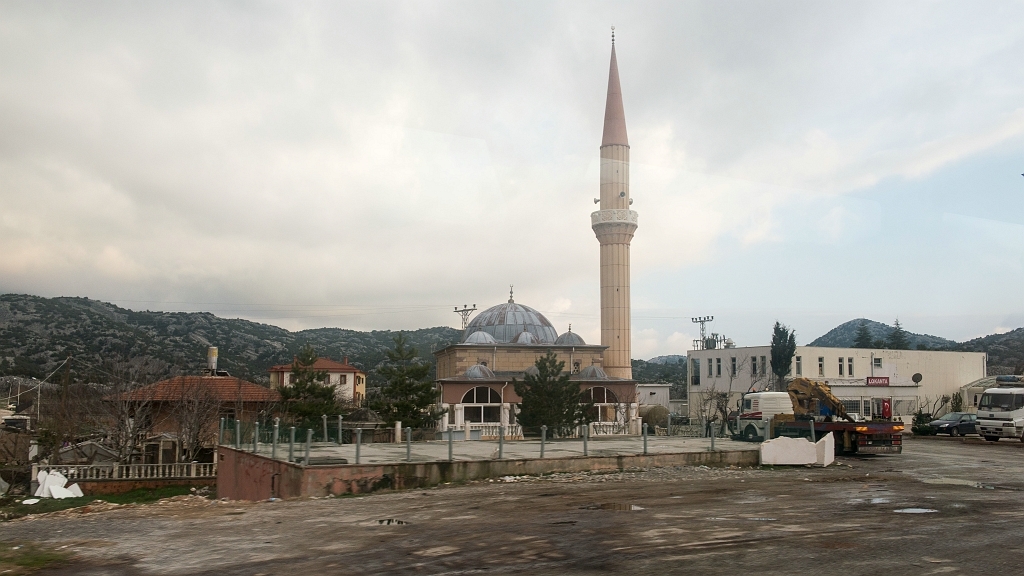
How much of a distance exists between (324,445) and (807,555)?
15084 mm

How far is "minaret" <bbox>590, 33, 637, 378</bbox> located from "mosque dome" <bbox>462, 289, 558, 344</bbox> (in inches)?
201

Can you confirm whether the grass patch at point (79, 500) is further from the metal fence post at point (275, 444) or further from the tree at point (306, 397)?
the metal fence post at point (275, 444)

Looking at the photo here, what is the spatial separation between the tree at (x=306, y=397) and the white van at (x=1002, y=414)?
31358mm

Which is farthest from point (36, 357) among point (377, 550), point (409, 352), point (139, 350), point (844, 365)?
point (377, 550)

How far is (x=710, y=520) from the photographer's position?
11.5 metres

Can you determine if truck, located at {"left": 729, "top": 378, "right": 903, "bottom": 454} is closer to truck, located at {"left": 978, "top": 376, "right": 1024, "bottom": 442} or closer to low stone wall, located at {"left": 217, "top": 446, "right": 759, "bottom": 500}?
low stone wall, located at {"left": 217, "top": 446, "right": 759, "bottom": 500}

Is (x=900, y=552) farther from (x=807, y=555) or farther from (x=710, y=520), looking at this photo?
(x=710, y=520)

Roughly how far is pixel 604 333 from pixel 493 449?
3947cm

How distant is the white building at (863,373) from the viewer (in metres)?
58.8

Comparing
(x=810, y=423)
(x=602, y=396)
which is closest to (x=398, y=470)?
(x=810, y=423)

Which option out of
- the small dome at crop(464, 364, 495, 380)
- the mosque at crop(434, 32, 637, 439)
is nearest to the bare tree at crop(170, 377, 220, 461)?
the small dome at crop(464, 364, 495, 380)

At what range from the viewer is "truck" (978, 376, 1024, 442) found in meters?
34.7

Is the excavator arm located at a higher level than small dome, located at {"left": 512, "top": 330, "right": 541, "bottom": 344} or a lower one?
lower

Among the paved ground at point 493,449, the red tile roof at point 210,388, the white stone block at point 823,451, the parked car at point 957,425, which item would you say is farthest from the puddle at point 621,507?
the parked car at point 957,425
